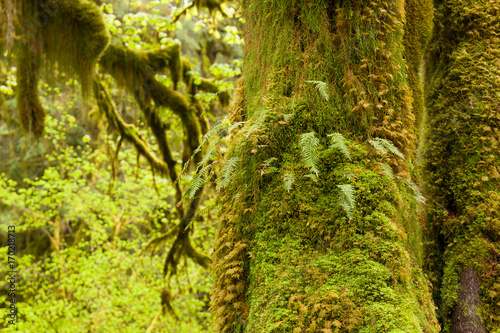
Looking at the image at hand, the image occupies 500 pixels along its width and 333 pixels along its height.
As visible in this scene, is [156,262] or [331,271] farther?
[156,262]

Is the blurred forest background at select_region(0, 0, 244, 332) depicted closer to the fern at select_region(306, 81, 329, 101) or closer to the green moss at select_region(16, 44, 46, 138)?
the green moss at select_region(16, 44, 46, 138)

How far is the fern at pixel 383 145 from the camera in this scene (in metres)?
2.11

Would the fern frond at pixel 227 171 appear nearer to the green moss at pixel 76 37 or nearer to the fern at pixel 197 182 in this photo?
the fern at pixel 197 182

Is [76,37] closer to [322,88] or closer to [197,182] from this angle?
[197,182]

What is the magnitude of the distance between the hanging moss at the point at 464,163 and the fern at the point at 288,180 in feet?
5.44

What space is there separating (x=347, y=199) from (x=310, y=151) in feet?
1.08

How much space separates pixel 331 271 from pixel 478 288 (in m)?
1.59

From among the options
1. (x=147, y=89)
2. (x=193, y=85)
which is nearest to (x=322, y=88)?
(x=147, y=89)

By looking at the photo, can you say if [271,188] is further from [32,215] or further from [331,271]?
[32,215]

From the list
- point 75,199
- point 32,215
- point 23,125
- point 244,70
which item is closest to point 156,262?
point 75,199

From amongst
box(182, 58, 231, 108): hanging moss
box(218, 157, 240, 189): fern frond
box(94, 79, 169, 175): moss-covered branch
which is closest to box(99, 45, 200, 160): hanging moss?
box(94, 79, 169, 175): moss-covered branch

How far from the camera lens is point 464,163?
3059 millimetres

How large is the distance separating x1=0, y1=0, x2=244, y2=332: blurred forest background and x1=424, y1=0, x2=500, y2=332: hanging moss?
1941mm

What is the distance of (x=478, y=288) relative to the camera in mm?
2783
